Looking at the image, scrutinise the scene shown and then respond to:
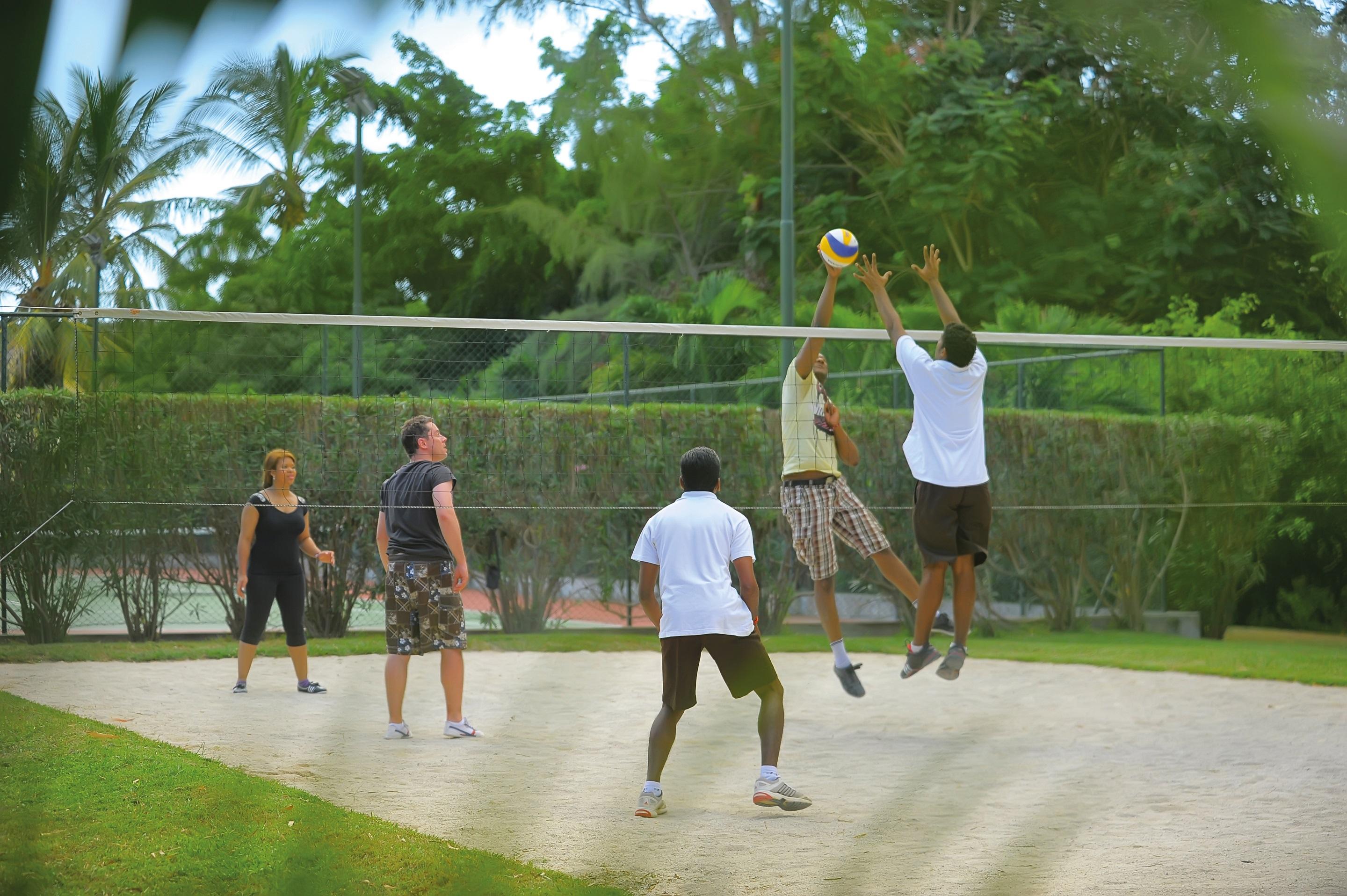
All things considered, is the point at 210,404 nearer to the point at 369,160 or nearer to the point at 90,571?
the point at 90,571

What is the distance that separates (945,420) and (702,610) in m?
1.77

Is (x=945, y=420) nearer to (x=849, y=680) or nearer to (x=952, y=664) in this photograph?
(x=952, y=664)

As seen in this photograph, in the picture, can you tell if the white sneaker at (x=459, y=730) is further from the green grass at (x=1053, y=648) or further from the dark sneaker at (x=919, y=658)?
the green grass at (x=1053, y=648)

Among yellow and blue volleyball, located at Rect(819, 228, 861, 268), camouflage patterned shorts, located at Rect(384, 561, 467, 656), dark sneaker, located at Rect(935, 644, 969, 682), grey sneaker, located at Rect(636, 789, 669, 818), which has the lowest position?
grey sneaker, located at Rect(636, 789, 669, 818)

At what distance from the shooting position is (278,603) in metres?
8.38

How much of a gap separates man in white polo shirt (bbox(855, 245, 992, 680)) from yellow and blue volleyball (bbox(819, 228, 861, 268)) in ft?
15.2

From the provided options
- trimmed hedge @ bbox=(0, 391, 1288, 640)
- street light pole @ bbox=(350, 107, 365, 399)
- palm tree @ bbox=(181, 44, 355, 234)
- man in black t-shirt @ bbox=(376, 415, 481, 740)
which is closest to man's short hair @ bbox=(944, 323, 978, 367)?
man in black t-shirt @ bbox=(376, 415, 481, 740)

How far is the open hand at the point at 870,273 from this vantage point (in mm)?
892

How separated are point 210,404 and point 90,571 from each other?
5.13ft

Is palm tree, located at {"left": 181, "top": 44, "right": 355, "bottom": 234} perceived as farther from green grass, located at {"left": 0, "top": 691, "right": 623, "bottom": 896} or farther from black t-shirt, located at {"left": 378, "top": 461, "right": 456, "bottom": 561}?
black t-shirt, located at {"left": 378, "top": 461, "right": 456, "bottom": 561}

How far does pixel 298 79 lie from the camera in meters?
0.49

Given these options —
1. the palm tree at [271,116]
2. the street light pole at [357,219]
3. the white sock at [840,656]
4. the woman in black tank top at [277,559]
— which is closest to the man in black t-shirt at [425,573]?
the woman in black tank top at [277,559]

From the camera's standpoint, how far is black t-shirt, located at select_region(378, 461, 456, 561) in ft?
22.1

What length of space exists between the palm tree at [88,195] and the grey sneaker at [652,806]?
3.38 metres
